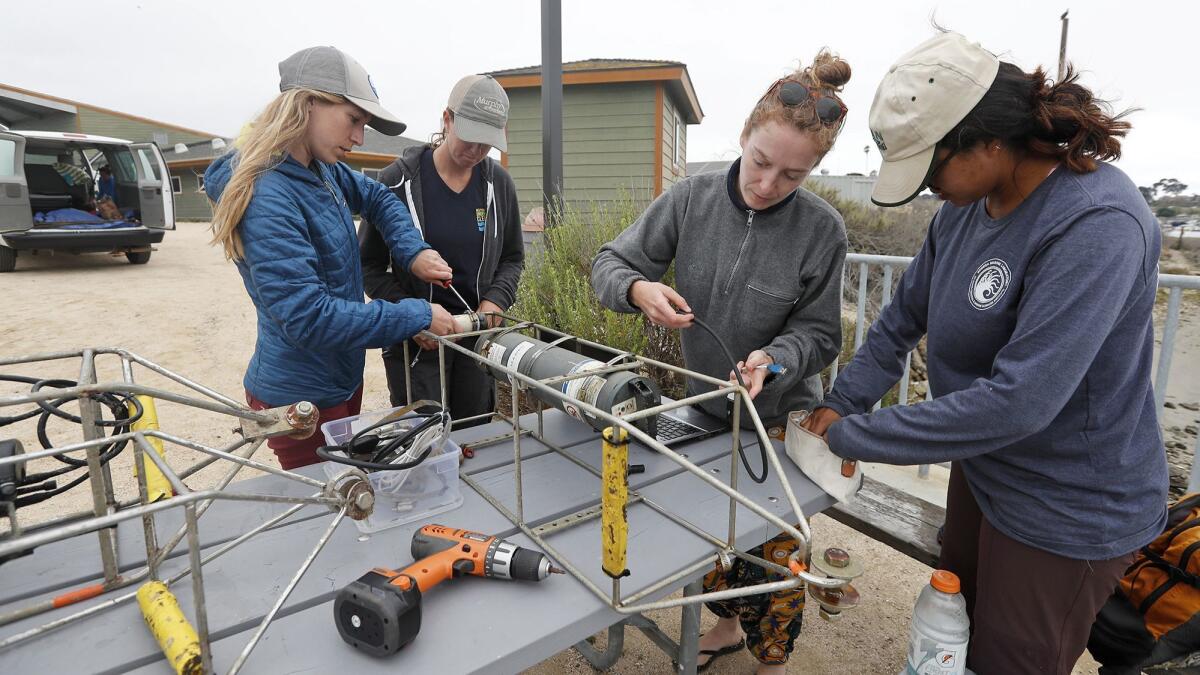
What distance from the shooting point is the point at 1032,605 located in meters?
1.34

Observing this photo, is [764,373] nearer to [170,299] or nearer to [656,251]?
[656,251]

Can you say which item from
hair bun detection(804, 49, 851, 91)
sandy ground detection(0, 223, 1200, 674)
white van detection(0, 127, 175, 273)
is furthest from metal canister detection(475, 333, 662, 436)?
white van detection(0, 127, 175, 273)

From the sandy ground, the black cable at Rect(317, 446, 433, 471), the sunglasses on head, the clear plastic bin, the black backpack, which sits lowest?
the sandy ground

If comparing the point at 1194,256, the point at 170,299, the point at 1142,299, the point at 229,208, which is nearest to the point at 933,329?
the point at 1142,299

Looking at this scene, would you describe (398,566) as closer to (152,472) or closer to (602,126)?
(152,472)

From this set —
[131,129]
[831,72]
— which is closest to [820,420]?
[831,72]

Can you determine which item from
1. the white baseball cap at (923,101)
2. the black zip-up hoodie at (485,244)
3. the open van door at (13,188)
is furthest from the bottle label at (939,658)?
the open van door at (13,188)

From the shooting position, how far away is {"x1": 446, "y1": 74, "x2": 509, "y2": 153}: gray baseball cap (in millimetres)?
2281

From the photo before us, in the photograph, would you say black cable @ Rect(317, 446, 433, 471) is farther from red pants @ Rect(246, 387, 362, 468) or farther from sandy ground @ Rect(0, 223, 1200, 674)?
sandy ground @ Rect(0, 223, 1200, 674)

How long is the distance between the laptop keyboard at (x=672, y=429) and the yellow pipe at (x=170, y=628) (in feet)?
4.04

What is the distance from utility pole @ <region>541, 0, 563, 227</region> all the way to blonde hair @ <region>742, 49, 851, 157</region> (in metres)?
3.23

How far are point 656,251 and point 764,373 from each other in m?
0.63

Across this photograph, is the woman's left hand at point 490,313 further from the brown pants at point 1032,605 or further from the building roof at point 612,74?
the building roof at point 612,74

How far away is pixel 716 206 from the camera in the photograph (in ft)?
6.49
